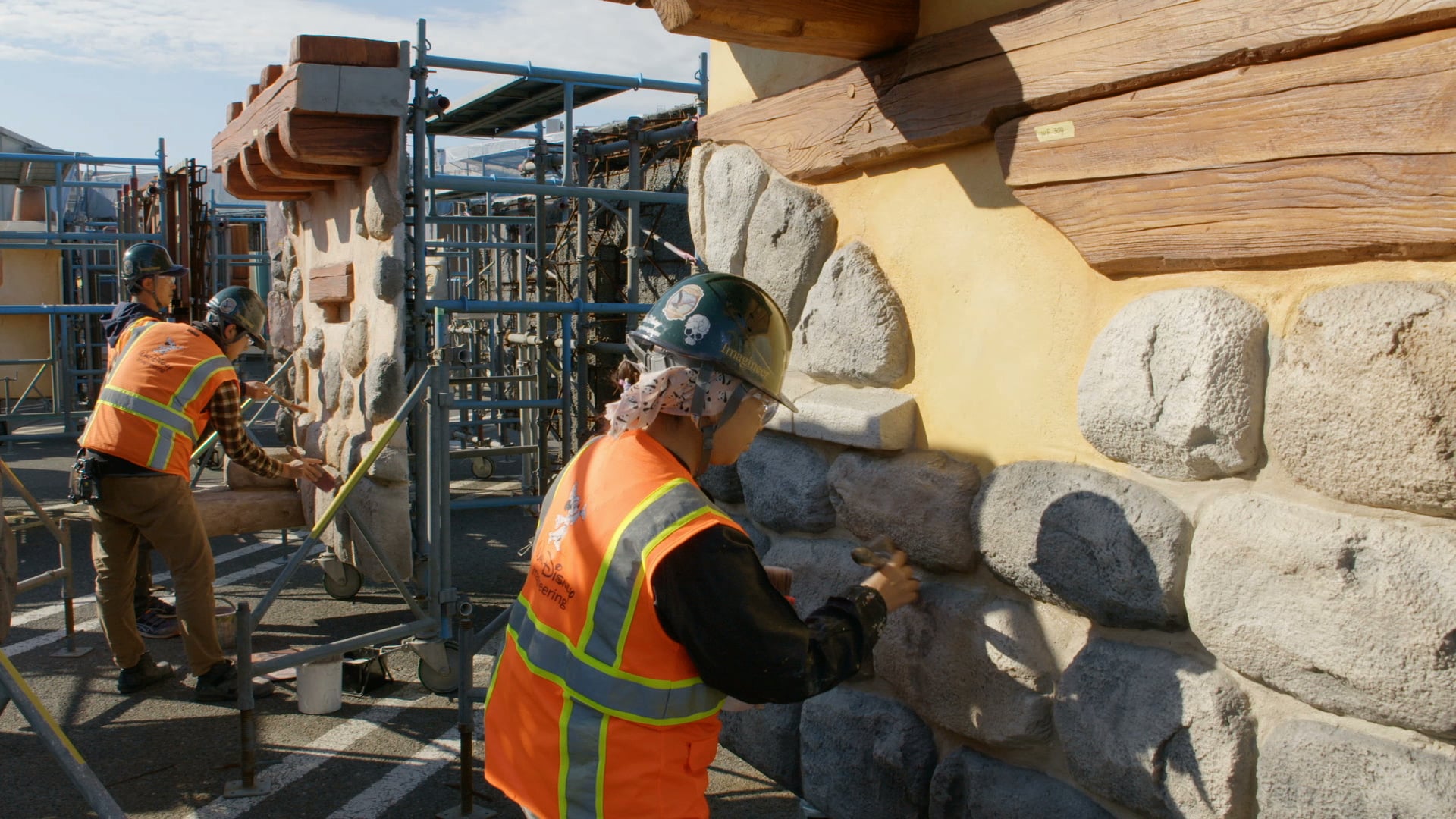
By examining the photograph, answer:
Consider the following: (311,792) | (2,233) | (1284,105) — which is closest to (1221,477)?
(1284,105)

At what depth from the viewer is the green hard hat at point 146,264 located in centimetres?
600

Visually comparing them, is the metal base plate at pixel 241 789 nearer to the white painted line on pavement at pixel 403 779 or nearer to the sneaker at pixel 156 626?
the white painted line on pavement at pixel 403 779

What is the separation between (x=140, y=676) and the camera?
16.9 ft

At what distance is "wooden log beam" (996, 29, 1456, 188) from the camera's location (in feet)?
5.31

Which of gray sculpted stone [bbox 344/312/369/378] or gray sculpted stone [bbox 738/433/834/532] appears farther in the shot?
gray sculpted stone [bbox 344/312/369/378]

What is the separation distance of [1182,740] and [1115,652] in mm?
214

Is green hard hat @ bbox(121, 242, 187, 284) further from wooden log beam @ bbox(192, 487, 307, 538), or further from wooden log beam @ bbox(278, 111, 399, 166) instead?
wooden log beam @ bbox(192, 487, 307, 538)

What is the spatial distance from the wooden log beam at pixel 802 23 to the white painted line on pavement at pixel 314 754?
3103mm

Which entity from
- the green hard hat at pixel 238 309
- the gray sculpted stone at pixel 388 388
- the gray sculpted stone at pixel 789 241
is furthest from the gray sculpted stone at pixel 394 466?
the gray sculpted stone at pixel 789 241

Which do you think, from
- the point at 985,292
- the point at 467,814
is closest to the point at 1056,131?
the point at 985,292

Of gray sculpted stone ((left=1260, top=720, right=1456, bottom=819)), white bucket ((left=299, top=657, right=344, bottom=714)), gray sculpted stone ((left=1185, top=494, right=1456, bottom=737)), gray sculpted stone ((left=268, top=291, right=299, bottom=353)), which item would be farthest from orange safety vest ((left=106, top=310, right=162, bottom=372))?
gray sculpted stone ((left=1260, top=720, right=1456, bottom=819))

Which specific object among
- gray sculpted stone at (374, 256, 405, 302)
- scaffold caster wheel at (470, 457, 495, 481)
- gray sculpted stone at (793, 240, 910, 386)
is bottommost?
scaffold caster wheel at (470, 457, 495, 481)

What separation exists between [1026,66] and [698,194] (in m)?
1.53

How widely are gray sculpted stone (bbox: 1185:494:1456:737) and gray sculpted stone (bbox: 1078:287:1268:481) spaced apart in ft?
0.35
